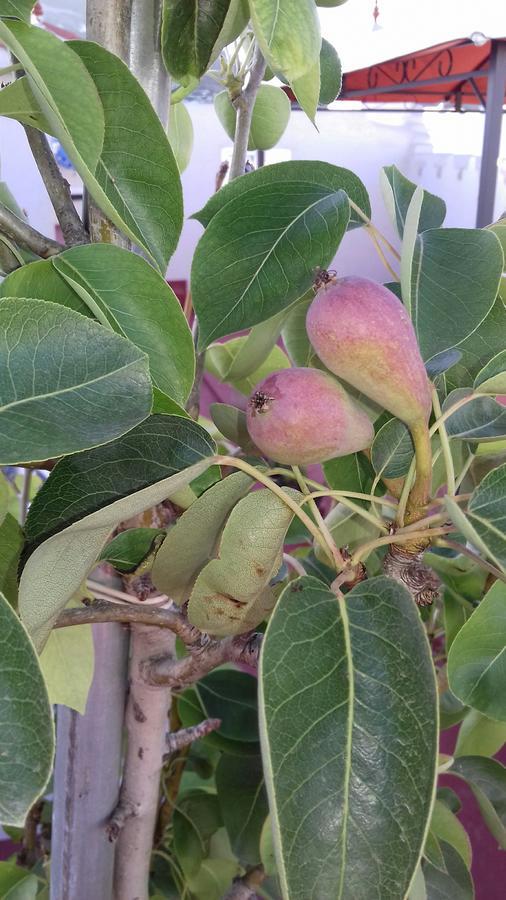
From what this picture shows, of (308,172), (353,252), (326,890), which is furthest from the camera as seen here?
(353,252)

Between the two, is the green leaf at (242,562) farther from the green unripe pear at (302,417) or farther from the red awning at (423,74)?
the red awning at (423,74)

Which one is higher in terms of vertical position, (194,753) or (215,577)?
(215,577)

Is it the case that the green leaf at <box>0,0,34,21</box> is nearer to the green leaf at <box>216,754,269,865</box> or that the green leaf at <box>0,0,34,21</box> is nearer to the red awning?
the green leaf at <box>216,754,269,865</box>

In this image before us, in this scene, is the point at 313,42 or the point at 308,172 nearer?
the point at 313,42

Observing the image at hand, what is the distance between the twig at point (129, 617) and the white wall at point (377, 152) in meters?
2.90

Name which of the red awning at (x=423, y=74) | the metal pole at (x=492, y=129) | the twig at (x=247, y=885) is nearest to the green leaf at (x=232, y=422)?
the twig at (x=247, y=885)

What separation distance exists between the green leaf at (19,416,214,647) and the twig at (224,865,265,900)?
15.3 inches

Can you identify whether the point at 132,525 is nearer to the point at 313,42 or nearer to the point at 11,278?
the point at 11,278

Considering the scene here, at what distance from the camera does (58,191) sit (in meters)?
0.37

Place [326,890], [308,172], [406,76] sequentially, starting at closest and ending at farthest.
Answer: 1. [326,890]
2. [308,172]
3. [406,76]

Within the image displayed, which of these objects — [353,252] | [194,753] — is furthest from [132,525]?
[353,252]

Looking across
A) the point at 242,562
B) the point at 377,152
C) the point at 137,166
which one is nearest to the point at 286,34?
the point at 137,166

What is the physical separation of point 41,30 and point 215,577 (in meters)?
0.23

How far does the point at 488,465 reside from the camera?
0.47 metres
